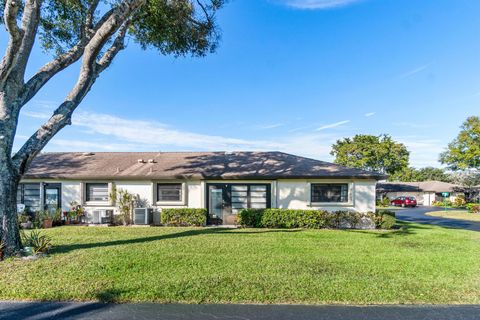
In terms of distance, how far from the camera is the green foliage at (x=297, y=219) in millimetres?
13344

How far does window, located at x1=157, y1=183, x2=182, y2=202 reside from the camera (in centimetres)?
1497

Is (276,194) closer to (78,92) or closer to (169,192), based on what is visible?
(169,192)

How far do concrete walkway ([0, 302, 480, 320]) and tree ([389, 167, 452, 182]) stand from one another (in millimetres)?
58866

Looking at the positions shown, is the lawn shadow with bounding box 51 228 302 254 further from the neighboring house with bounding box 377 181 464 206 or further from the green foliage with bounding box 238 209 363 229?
the neighboring house with bounding box 377 181 464 206

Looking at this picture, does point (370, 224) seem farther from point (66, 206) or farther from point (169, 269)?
point (66, 206)

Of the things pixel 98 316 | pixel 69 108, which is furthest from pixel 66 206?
pixel 98 316

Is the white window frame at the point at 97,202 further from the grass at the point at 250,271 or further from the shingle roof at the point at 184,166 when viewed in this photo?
the grass at the point at 250,271

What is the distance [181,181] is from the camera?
48.9 feet

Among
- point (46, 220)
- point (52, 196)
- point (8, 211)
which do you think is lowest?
point (46, 220)

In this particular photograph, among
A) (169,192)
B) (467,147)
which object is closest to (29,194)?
(169,192)

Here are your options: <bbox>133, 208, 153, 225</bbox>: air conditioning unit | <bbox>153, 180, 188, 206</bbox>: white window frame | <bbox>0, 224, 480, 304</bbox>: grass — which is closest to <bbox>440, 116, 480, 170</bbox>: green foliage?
<bbox>0, 224, 480, 304</bbox>: grass

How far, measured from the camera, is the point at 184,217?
46.0 ft

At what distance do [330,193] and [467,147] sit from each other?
29636 mm

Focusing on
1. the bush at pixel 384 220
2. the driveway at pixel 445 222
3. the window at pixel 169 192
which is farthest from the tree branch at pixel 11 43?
the driveway at pixel 445 222
